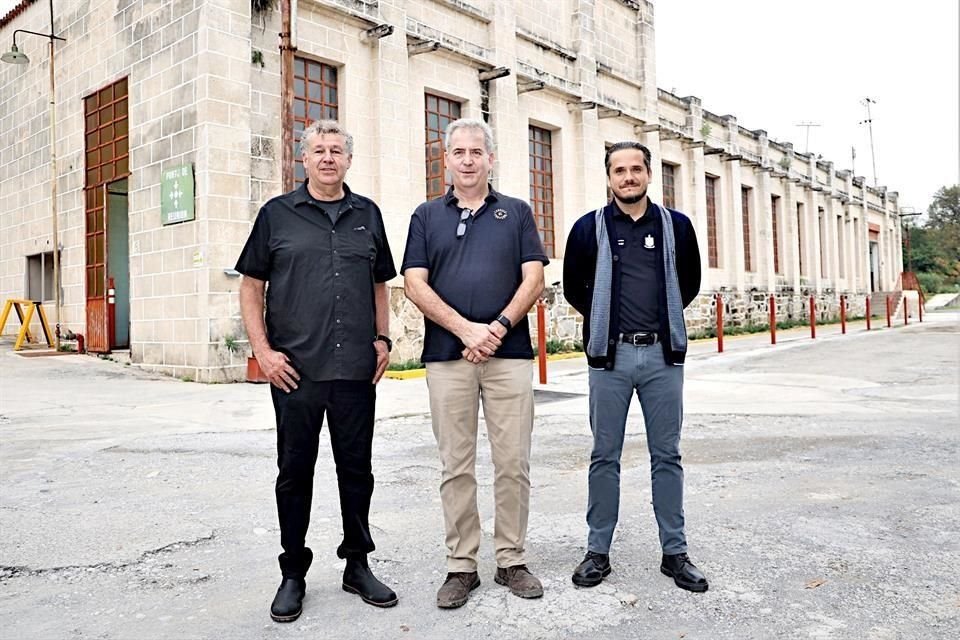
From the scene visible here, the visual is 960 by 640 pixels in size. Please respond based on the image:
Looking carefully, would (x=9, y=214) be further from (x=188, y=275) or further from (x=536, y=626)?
(x=536, y=626)

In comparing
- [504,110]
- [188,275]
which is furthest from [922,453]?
[504,110]

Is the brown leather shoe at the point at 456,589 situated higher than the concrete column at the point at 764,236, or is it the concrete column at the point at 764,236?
the concrete column at the point at 764,236

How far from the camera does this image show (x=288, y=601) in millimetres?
2881

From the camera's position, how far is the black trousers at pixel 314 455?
3.06m

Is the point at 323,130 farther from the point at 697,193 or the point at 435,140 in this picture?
the point at 697,193

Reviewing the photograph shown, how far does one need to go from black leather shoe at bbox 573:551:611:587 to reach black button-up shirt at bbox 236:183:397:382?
1.20 m

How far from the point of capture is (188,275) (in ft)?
35.7

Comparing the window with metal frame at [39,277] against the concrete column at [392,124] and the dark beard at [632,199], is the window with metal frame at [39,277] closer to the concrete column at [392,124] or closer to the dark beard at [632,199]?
the concrete column at [392,124]

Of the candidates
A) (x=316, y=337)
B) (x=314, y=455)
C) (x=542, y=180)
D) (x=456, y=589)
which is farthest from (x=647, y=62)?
(x=456, y=589)

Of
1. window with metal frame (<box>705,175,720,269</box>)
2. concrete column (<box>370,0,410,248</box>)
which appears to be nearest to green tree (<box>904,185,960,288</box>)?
window with metal frame (<box>705,175,720,269</box>)

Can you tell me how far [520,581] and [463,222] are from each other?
4.91 ft

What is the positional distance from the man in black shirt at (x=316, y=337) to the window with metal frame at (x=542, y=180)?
13.8m

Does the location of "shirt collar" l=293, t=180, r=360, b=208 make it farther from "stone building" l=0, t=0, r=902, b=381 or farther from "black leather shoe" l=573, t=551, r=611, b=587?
"stone building" l=0, t=0, r=902, b=381

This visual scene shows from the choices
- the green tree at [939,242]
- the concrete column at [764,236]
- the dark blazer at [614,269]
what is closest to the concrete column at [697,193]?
the concrete column at [764,236]
